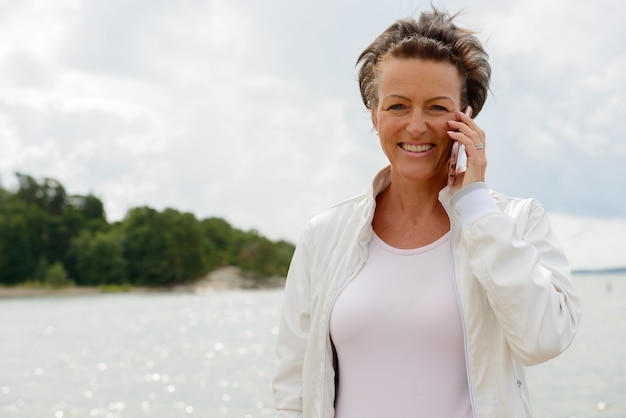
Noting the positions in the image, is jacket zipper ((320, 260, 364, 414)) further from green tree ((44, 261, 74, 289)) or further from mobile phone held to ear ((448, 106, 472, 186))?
green tree ((44, 261, 74, 289))

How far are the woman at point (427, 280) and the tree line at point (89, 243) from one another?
7459 cm

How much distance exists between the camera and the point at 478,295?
2.52 metres

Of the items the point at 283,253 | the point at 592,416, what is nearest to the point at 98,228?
the point at 283,253

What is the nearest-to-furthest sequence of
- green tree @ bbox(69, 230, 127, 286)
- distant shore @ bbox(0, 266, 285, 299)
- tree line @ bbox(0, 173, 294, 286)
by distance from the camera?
distant shore @ bbox(0, 266, 285, 299) → tree line @ bbox(0, 173, 294, 286) → green tree @ bbox(69, 230, 127, 286)

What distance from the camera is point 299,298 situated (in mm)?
2848

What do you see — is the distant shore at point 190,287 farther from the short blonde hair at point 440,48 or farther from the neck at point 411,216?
the short blonde hair at point 440,48

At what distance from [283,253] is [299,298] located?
11065 cm

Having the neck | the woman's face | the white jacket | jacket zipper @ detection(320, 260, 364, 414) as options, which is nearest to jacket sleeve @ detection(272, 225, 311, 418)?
the white jacket

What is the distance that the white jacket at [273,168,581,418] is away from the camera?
7.84ft

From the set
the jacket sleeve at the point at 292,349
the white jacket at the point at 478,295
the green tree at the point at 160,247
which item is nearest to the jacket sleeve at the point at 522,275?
the white jacket at the point at 478,295

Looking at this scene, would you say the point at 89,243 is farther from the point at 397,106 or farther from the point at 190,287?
the point at 397,106

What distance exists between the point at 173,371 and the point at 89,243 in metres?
57.7

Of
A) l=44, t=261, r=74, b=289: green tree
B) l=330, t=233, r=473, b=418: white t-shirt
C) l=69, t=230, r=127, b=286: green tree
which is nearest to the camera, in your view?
l=330, t=233, r=473, b=418: white t-shirt

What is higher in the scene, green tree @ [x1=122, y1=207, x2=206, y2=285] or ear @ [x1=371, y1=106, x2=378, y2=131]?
green tree @ [x1=122, y1=207, x2=206, y2=285]
